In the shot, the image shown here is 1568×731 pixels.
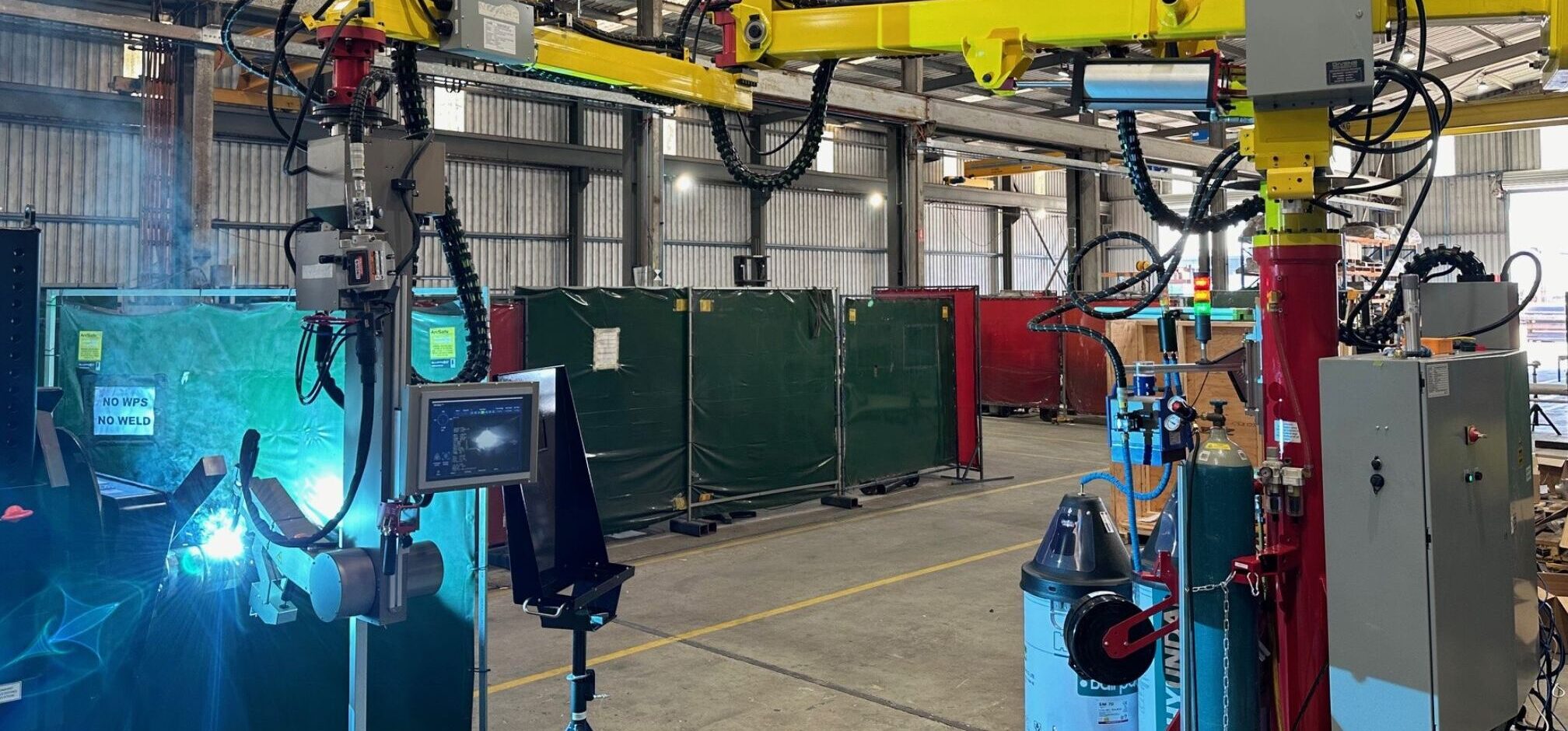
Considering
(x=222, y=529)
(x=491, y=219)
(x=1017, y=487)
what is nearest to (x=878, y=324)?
(x=1017, y=487)

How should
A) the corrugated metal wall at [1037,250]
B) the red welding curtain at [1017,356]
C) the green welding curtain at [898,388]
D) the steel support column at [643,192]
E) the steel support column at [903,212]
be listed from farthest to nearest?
the corrugated metal wall at [1037,250]
the red welding curtain at [1017,356]
the steel support column at [903,212]
the steel support column at [643,192]
the green welding curtain at [898,388]

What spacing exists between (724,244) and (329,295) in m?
19.2

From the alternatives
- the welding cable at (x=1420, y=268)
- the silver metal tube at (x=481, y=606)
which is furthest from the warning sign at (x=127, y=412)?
the welding cable at (x=1420, y=268)

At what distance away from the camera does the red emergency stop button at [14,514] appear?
2.22 meters

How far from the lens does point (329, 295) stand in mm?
2584

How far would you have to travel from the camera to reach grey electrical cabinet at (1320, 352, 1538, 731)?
3.24 m

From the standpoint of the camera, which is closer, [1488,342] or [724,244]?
[1488,342]

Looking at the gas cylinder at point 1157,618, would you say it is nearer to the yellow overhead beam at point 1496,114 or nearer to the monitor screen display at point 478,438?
the monitor screen display at point 478,438

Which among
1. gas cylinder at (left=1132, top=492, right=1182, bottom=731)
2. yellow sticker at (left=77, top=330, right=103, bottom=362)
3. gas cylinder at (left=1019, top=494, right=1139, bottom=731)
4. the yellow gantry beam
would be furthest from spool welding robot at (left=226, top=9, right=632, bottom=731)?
yellow sticker at (left=77, top=330, right=103, bottom=362)

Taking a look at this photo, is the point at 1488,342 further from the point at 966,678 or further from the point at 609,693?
the point at 609,693

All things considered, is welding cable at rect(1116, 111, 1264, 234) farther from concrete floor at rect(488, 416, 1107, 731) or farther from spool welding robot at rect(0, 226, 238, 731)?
spool welding robot at rect(0, 226, 238, 731)

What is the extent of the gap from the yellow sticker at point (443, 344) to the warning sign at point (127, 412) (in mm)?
1014

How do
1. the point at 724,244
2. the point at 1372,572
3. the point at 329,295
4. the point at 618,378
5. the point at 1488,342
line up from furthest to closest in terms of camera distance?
the point at 724,244
the point at 618,378
the point at 1488,342
the point at 1372,572
the point at 329,295

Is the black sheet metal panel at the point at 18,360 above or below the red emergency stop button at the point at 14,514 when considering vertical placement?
above
